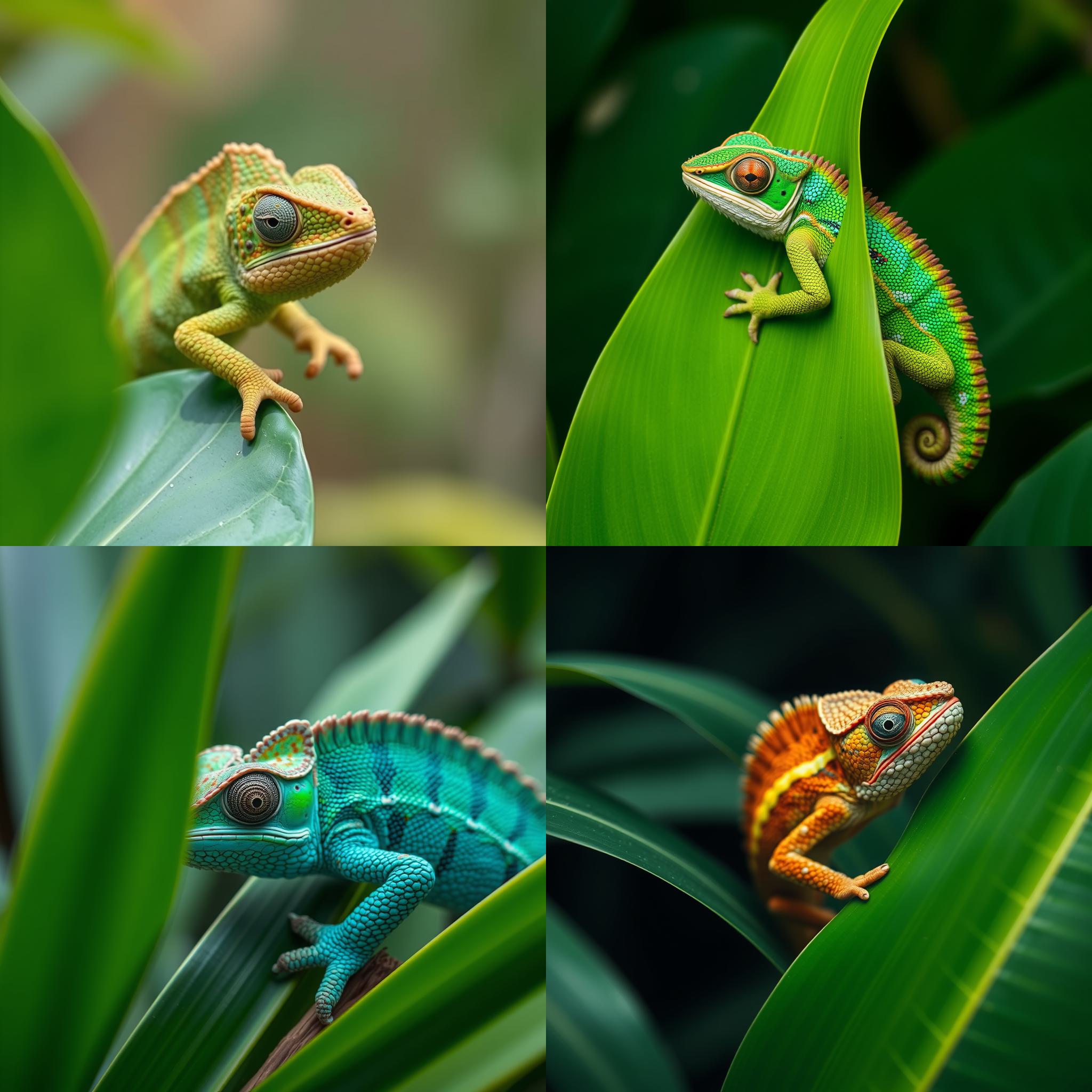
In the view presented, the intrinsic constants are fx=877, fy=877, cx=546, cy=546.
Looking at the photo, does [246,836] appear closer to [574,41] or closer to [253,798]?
[253,798]

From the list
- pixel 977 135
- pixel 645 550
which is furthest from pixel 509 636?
pixel 977 135

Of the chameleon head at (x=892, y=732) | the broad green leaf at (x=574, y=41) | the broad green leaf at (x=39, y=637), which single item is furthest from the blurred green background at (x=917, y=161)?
the broad green leaf at (x=39, y=637)

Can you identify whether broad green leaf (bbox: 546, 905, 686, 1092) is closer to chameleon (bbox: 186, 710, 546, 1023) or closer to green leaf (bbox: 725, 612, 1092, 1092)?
chameleon (bbox: 186, 710, 546, 1023)

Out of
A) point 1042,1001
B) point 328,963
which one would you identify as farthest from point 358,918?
point 1042,1001

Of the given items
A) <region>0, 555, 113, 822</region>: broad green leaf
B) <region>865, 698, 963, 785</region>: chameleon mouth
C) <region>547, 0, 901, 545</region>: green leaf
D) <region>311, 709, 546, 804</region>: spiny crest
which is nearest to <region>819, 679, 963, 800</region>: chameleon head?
<region>865, 698, 963, 785</region>: chameleon mouth

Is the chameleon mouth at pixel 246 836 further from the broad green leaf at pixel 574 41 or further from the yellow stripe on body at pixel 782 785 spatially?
the broad green leaf at pixel 574 41

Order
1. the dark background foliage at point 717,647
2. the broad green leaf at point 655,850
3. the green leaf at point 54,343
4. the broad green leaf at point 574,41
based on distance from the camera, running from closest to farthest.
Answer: the green leaf at point 54,343, the broad green leaf at point 655,850, the broad green leaf at point 574,41, the dark background foliage at point 717,647
